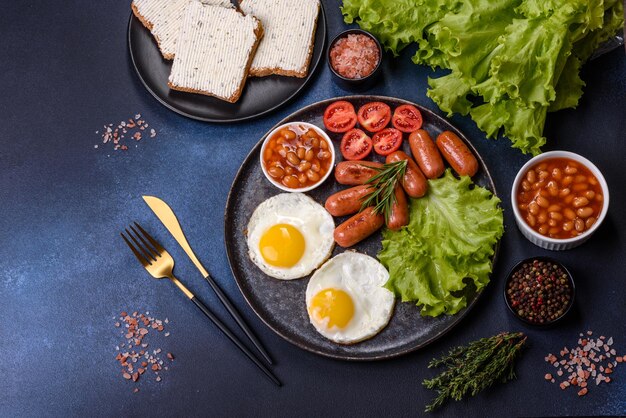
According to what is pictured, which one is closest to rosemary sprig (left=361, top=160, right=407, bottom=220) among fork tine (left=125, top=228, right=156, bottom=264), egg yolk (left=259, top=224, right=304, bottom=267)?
egg yolk (left=259, top=224, right=304, bottom=267)

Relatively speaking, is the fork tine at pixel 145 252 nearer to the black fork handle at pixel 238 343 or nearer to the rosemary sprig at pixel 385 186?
the black fork handle at pixel 238 343

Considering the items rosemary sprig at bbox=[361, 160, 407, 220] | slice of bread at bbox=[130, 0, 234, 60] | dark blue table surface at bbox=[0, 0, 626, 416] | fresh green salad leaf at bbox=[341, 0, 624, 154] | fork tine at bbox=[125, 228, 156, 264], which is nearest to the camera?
fresh green salad leaf at bbox=[341, 0, 624, 154]

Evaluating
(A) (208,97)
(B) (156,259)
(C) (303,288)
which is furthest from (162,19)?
(C) (303,288)

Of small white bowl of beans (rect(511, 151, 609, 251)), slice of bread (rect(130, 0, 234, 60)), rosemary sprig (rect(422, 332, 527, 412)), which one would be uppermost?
slice of bread (rect(130, 0, 234, 60))

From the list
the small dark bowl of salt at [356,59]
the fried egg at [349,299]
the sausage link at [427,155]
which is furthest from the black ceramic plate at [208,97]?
the fried egg at [349,299]

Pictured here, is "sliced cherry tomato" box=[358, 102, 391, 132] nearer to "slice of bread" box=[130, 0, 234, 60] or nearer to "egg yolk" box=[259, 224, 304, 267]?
"egg yolk" box=[259, 224, 304, 267]

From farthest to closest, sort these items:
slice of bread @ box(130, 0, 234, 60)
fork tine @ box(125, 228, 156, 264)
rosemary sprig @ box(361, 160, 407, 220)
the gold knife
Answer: slice of bread @ box(130, 0, 234, 60), fork tine @ box(125, 228, 156, 264), the gold knife, rosemary sprig @ box(361, 160, 407, 220)

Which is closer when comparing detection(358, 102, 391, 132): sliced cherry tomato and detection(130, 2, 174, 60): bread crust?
detection(358, 102, 391, 132): sliced cherry tomato

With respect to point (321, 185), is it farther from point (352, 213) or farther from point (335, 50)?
point (335, 50)
